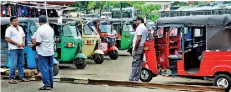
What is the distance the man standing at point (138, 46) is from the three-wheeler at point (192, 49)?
0.30 m

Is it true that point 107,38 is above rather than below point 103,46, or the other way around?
above

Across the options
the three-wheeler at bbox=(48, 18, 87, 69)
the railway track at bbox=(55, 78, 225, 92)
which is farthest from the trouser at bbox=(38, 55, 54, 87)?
the three-wheeler at bbox=(48, 18, 87, 69)

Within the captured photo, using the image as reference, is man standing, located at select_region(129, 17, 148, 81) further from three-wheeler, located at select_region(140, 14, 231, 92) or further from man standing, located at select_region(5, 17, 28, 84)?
man standing, located at select_region(5, 17, 28, 84)

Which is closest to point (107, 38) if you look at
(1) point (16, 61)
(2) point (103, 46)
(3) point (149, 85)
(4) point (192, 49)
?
(2) point (103, 46)

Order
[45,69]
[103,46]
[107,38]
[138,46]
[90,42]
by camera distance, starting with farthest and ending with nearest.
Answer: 1. [107,38]
2. [103,46]
3. [90,42]
4. [138,46]
5. [45,69]

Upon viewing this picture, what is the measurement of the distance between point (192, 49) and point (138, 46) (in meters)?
1.72

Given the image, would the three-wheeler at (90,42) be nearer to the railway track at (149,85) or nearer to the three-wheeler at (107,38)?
the three-wheeler at (107,38)

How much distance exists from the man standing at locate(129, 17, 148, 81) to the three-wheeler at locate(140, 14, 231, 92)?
0.99 ft

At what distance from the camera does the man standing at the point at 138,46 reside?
9977 mm

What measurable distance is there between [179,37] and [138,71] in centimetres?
159

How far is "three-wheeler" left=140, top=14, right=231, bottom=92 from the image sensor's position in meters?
9.41

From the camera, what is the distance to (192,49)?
11.0 metres

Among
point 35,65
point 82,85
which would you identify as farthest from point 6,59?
point 82,85

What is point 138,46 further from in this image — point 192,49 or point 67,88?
point 67,88
